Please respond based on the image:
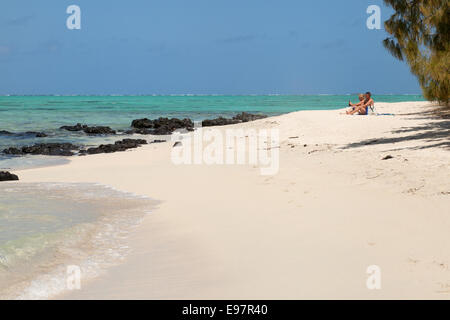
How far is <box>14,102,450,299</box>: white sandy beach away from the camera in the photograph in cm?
420

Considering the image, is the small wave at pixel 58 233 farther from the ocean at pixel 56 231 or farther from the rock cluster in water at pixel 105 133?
the rock cluster in water at pixel 105 133

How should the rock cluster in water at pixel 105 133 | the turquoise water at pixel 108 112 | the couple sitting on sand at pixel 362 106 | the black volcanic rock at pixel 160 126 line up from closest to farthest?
1. the rock cluster in water at pixel 105 133
2. the couple sitting on sand at pixel 362 106
3. the black volcanic rock at pixel 160 126
4. the turquoise water at pixel 108 112

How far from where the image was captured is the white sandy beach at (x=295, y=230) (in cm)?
420

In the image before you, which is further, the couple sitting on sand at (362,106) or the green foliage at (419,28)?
the couple sitting on sand at (362,106)

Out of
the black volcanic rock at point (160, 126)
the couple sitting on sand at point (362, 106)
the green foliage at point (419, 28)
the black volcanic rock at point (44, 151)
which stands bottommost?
the black volcanic rock at point (44, 151)

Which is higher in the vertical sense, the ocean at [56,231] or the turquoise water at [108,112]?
the turquoise water at [108,112]

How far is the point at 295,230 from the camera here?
5.79m

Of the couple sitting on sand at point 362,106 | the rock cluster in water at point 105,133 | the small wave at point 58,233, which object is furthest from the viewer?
the couple sitting on sand at point 362,106

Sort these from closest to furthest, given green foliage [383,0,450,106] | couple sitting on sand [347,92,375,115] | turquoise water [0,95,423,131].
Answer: green foliage [383,0,450,106]
couple sitting on sand [347,92,375,115]
turquoise water [0,95,423,131]

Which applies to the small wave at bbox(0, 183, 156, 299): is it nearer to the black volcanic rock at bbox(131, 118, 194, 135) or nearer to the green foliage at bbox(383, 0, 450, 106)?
the green foliage at bbox(383, 0, 450, 106)

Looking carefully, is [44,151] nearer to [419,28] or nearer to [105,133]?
[105,133]

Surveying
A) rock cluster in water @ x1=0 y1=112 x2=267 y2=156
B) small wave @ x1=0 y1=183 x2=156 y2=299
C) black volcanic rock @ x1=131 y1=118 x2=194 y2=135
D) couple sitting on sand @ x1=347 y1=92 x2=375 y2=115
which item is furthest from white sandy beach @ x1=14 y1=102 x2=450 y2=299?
black volcanic rock @ x1=131 y1=118 x2=194 y2=135

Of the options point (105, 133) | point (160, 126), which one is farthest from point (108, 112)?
point (105, 133)

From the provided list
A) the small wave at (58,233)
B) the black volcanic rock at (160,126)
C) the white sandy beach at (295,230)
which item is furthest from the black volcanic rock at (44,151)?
the black volcanic rock at (160,126)
